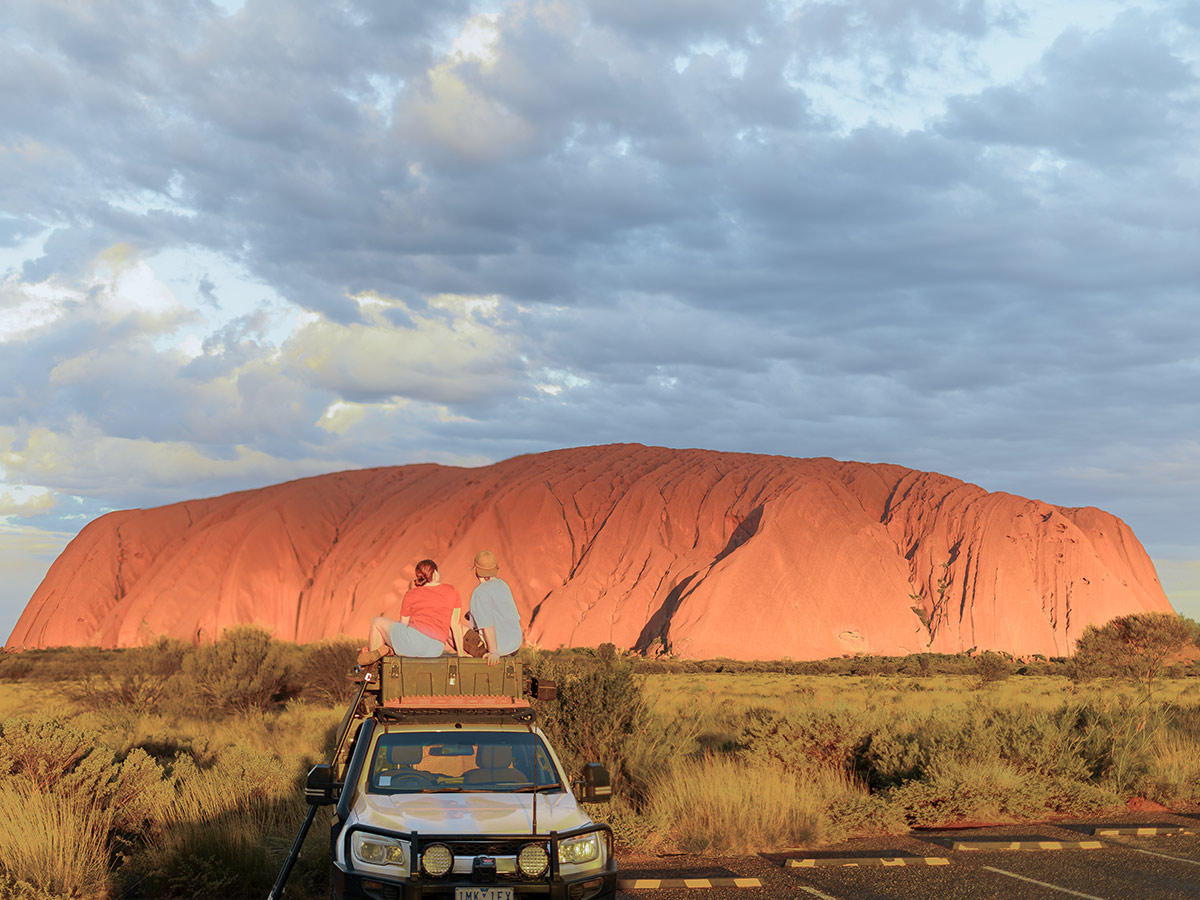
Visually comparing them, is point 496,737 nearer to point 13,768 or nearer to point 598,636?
point 13,768

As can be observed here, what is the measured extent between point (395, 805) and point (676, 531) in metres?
58.8

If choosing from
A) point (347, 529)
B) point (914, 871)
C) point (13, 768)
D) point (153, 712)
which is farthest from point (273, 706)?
point (347, 529)

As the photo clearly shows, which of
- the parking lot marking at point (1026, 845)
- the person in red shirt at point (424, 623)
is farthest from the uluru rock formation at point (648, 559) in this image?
the person in red shirt at point (424, 623)

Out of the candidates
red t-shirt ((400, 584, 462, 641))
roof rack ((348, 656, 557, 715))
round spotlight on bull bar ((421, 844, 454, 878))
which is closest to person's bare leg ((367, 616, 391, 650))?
red t-shirt ((400, 584, 462, 641))

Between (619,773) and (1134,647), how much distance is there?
29.0 m

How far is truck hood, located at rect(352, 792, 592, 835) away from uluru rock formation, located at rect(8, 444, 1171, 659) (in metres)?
48.1

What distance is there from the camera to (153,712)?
22.5m

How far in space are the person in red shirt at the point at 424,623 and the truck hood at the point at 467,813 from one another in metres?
1.94

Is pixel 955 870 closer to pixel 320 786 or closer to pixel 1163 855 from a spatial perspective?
pixel 1163 855

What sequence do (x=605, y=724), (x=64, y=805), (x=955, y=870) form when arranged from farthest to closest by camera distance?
(x=605, y=724) → (x=955, y=870) → (x=64, y=805)

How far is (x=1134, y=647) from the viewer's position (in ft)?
115

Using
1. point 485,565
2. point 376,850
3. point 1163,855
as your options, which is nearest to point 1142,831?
point 1163,855

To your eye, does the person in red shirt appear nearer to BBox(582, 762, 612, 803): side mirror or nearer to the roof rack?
the roof rack

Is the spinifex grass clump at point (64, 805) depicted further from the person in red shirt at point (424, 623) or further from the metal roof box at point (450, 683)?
the metal roof box at point (450, 683)
